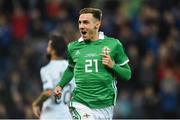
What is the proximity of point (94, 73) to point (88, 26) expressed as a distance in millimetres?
551

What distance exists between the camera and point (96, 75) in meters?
9.35

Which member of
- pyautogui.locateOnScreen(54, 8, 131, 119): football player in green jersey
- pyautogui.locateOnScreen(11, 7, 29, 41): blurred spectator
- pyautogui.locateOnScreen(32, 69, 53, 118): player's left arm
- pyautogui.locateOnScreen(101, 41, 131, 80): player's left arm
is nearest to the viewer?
pyautogui.locateOnScreen(101, 41, 131, 80): player's left arm

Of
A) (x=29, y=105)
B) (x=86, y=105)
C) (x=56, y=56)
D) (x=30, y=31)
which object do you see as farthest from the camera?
(x=30, y=31)

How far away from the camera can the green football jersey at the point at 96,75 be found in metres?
9.34


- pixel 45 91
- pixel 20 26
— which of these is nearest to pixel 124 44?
pixel 20 26

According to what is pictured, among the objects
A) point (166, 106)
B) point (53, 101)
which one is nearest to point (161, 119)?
point (166, 106)

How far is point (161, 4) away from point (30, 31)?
3.12 meters

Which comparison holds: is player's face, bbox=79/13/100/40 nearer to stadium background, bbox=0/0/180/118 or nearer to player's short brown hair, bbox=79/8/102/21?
player's short brown hair, bbox=79/8/102/21

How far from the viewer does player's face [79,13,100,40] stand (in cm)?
938

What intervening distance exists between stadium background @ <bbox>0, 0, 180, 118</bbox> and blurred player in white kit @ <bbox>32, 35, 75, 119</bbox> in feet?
14.8

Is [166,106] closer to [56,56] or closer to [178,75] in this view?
[178,75]

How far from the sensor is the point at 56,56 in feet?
36.3

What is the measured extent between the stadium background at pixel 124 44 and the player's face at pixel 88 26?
20.9ft

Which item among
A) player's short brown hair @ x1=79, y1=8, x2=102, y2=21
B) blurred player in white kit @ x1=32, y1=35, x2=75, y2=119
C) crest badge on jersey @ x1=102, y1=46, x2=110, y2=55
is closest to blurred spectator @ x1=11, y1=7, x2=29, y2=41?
blurred player in white kit @ x1=32, y1=35, x2=75, y2=119
